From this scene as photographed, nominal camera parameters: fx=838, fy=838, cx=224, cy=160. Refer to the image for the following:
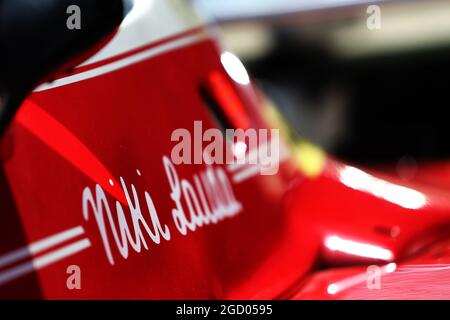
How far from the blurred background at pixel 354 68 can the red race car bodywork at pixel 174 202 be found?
2.62 m

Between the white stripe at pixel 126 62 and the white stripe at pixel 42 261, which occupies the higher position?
the white stripe at pixel 126 62

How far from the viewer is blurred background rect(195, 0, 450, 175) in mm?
4754

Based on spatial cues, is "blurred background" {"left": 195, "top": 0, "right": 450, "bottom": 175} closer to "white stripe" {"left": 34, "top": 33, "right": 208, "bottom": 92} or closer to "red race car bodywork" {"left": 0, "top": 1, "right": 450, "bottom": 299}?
"red race car bodywork" {"left": 0, "top": 1, "right": 450, "bottom": 299}

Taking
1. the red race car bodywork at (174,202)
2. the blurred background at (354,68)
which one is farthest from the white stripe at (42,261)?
the blurred background at (354,68)

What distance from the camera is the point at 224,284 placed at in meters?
1.38

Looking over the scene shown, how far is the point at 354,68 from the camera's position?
5977mm

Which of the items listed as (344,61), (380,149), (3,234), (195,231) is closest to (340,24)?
(344,61)

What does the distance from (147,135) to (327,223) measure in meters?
0.54

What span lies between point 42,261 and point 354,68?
515cm

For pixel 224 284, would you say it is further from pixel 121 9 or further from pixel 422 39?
pixel 422 39

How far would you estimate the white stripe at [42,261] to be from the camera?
0.98m
